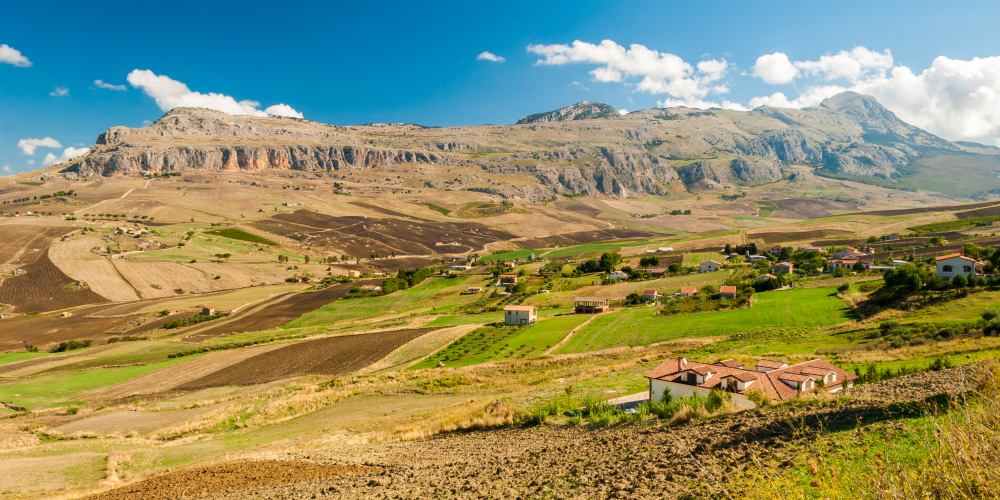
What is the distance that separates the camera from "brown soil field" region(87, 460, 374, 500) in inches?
680

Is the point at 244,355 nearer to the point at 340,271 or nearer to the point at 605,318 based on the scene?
the point at 605,318

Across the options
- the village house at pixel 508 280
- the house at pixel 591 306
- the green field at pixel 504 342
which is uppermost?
the village house at pixel 508 280

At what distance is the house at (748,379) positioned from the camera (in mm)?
25297

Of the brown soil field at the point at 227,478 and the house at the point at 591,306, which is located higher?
the brown soil field at the point at 227,478

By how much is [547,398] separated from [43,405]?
154 ft

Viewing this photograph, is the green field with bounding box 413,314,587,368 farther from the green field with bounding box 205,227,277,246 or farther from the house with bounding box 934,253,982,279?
the green field with bounding box 205,227,277,246

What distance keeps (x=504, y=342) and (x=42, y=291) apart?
10484cm

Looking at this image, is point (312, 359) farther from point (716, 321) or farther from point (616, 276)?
point (616, 276)

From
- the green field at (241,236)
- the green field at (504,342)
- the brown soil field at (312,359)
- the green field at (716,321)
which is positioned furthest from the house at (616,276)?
the green field at (241,236)

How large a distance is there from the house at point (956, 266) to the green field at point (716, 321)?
1270 cm

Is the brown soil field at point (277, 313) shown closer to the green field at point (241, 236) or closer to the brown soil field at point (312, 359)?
the brown soil field at point (312, 359)

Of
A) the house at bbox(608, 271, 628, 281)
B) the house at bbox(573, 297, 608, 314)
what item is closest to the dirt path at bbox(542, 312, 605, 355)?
the house at bbox(573, 297, 608, 314)

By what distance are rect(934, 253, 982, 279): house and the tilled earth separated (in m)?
62.6

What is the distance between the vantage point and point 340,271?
15000cm
